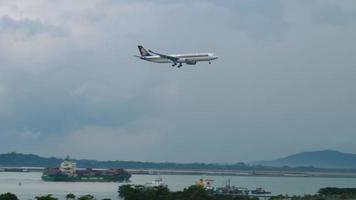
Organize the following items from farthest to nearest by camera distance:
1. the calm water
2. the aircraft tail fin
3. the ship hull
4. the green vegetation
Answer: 1. the ship hull
2. the calm water
3. the aircraft tail fin
4. the green vegetation

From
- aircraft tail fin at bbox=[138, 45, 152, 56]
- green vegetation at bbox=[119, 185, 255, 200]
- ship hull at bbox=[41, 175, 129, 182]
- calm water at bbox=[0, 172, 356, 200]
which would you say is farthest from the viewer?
ship hull at bbox=[41, 175, 129, 182]

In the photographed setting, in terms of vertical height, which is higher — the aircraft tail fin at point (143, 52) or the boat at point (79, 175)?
the aircraft tail fin at point (143, 52)

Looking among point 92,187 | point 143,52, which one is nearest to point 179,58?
point 143,52

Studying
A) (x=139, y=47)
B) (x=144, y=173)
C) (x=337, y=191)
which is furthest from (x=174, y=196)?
(x=144, y=173)

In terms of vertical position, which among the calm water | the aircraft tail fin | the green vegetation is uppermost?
the aircraft tail fin

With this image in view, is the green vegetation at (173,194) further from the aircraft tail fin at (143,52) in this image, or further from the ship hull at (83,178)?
the ship hull at (83,178)

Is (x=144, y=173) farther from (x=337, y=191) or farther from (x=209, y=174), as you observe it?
(x=337, y=191)

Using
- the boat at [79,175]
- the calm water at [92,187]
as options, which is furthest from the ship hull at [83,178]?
the calm water at [92,187]

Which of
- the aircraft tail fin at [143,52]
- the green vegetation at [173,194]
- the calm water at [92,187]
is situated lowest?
the green vegetation at [173,194]

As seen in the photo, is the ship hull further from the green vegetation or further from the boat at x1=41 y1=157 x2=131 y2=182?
the green vegetation

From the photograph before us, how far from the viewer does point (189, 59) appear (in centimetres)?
5303

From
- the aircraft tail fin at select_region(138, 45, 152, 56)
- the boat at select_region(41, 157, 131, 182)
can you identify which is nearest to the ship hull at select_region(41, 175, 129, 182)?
the boat at select_region(41, 157, 131, 182)

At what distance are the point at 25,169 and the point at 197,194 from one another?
466 feet

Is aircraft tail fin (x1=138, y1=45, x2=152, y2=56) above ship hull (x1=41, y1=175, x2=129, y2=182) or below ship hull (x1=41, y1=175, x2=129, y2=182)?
above
